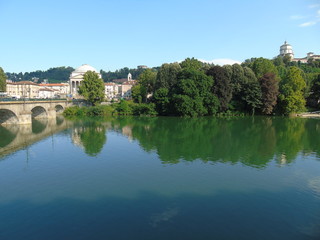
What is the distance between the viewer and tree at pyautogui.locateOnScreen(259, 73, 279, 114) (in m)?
59.7

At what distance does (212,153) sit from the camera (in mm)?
25422

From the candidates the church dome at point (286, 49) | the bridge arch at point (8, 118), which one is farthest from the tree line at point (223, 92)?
the church dome at point (286, 49)

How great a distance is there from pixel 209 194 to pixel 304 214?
479cm

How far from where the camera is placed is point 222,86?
6003cm

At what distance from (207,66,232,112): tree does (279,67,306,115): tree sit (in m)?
12.2

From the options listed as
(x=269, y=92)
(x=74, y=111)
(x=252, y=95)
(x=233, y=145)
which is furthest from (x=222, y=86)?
(x=74, y=111)

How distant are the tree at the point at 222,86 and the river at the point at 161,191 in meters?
32.0

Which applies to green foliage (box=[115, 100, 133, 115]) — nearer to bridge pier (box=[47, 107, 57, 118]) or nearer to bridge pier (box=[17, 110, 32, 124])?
bridge pier (box=[47, 107, 57, 118])

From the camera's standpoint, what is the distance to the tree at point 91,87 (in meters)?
72.3

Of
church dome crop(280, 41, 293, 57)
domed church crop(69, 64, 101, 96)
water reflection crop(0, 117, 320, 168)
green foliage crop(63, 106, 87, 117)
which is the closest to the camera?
water reflection crop(0, 117, 320, 168)

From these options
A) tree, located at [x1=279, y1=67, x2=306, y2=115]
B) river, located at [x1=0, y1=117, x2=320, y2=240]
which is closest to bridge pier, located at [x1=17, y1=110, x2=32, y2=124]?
river, located at [x1=0, y1=117, x2=320, y2=240]

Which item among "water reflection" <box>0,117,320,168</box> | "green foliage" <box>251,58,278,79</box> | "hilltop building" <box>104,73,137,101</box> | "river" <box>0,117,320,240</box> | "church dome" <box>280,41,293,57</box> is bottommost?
"river" <box>0,117,320,240</box>

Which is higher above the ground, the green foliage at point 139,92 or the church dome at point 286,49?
the church dome at point 286,49

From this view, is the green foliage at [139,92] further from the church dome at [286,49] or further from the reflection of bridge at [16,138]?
the church dome at [286,49]
